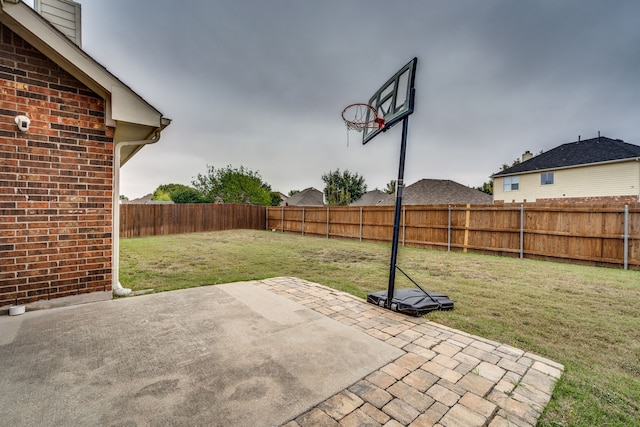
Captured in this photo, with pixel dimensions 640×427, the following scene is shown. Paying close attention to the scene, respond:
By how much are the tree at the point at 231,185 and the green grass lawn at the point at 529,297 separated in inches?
853

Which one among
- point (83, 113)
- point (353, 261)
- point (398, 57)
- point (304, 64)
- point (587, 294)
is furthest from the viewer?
point (304, 64)

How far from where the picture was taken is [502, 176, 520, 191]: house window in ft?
63.3

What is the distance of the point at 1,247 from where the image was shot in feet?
9.50

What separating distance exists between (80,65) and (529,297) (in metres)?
6.65

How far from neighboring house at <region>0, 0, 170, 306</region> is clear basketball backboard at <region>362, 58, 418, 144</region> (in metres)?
3.09

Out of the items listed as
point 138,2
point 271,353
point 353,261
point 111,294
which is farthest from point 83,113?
point 353,261

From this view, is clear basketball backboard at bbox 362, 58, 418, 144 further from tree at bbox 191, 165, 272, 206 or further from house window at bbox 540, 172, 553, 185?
tree at bbox 191, 165, 272, 206

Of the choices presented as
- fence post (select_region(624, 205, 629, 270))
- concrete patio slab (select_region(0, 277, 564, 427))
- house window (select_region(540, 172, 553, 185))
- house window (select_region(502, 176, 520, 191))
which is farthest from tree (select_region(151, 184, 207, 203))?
fence post (select_region(624, 205, 629, 270))

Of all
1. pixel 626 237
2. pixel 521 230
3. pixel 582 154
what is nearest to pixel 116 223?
pixel 521 230

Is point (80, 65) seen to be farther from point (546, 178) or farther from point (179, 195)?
point (179, 195)

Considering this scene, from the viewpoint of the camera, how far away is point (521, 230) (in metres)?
8.36

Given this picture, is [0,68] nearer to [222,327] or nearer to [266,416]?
[222,327]

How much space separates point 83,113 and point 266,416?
12.6 ft

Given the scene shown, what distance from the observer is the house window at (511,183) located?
19.3 meters
